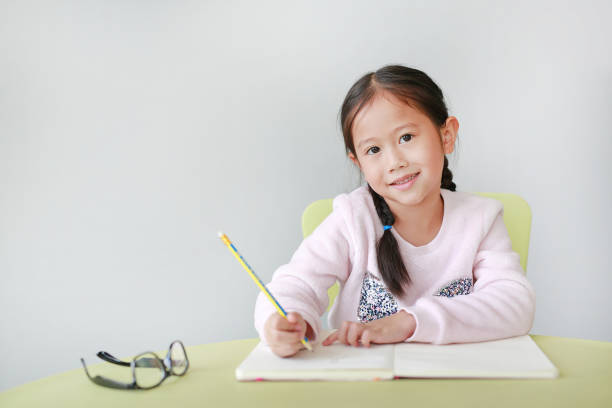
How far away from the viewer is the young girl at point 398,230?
109 centimetres

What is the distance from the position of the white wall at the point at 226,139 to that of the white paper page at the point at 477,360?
0.85 m

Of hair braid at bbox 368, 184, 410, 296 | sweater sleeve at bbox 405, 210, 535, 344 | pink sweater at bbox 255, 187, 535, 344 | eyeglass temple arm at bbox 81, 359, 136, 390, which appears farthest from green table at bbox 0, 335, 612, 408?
hair braid at bbox 368, 184, 410, 296

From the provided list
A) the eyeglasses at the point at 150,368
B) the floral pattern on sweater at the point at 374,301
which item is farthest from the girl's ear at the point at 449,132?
the eyeglasses at the point at 150,368

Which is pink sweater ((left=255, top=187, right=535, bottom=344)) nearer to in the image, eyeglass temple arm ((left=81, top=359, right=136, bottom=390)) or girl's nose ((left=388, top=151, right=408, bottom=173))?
girl's nose ((left=388, top=151, right=408, bottom=173))

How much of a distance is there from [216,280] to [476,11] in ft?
3.70

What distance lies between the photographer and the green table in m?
0.58

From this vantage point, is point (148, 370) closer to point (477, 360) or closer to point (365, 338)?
point (365, 338)

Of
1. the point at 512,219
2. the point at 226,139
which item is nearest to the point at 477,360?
the point at 512,219

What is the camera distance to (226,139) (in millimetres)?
1616

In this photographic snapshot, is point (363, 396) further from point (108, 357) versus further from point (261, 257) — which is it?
point (261, 257)

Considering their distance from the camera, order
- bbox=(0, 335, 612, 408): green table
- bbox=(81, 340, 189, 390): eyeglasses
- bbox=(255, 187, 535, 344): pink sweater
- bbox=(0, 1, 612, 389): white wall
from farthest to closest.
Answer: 1. bbox=(0, 1, 612, 389): white wall
2. bbox=(255, 187, 535, 344): pink sweater
3. bbox=(81, 340, 189, 390): eyeglasses
4. bbox=(0, 335, 612, 408): green table

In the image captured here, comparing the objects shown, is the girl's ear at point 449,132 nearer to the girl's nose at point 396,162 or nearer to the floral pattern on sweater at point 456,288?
the girl's nose at point 396,162

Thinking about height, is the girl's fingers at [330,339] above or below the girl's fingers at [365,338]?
below

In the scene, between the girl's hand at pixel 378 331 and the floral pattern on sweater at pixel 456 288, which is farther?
the floral pattern on sweater at pixel 456 288
